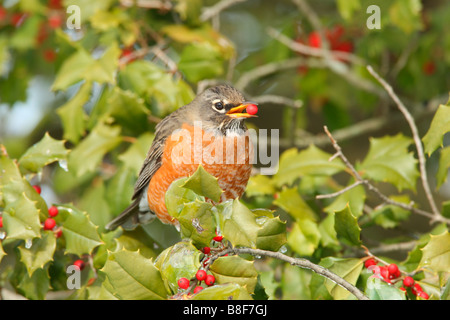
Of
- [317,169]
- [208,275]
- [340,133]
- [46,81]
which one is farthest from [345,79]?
[208,275]

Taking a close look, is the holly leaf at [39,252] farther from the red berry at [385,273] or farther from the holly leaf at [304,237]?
the red berry at [385,273]

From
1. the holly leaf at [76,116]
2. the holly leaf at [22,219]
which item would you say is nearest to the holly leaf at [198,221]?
the holly leaf at [22,219]

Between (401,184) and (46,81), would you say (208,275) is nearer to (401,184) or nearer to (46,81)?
(401,184)

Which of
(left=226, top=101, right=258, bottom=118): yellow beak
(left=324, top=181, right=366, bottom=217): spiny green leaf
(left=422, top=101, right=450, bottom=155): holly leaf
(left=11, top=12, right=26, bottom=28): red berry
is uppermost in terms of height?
(left=11, top=12, right=26, bottom=28): red berry

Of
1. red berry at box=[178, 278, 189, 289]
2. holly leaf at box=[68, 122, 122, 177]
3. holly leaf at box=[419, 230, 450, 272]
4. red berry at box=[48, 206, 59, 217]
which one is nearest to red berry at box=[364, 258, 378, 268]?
holly leaf at box=[419, 230, 450, 272]

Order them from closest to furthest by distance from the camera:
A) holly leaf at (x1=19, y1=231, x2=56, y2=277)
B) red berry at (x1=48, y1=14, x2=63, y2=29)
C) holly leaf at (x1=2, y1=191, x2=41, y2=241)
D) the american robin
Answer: holly leaf at (x1=2, y1=191, x2=41, y2=241) < holly leaf at (x1=19, y1=231, x2=56, y2=277) < the american robin < red berry at (x1=48, y1=14, x2=63, y2=29)

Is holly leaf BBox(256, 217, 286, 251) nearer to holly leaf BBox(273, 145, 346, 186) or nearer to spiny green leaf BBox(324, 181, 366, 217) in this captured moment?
spiny green leaf BBox(324, 181, 366, 217)

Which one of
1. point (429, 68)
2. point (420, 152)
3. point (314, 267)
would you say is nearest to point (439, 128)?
point (420, 152)
